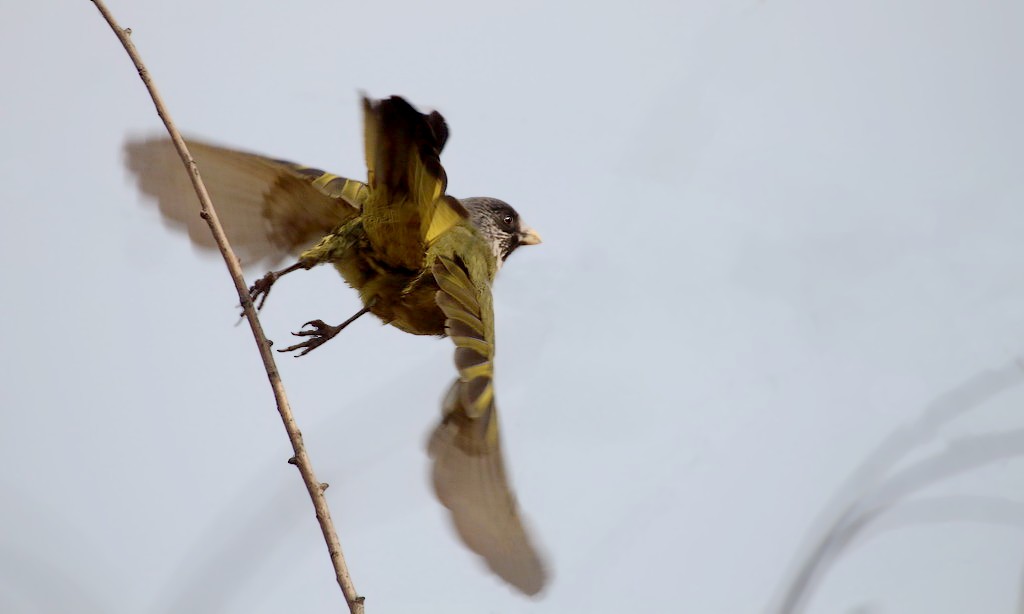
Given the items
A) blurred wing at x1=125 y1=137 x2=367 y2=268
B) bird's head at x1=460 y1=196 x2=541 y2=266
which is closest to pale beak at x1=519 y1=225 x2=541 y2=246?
bird's head at x1=460 y1=196 x2=541 y2=266

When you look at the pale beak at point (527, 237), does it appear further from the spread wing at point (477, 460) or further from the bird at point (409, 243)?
the spread wing at point (477, 460)

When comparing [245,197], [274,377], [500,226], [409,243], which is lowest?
[274,377]

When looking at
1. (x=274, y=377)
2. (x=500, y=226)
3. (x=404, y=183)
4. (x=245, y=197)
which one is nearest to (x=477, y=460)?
(x=274, y=377)

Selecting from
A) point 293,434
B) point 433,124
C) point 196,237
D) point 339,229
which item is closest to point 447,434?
point 293,434

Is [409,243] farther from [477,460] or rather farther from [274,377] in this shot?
[274,377]

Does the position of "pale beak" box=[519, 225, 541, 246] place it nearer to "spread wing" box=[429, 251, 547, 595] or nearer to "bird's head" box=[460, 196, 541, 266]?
"bird's head" box=[460, 196, 541, 266]

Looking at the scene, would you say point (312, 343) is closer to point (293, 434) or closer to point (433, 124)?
point (433, 124)

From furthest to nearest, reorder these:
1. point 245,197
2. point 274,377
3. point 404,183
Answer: point 245,197 → point 404,183 → point 274,377
